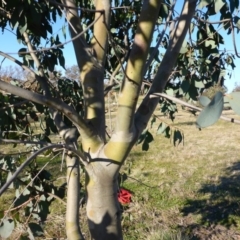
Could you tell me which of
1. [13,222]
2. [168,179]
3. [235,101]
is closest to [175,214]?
[168,179]

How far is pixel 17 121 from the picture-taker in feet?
5.58

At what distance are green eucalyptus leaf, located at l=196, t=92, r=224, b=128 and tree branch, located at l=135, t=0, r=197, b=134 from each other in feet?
1.36

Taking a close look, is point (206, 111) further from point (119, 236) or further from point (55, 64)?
point (55, 64)

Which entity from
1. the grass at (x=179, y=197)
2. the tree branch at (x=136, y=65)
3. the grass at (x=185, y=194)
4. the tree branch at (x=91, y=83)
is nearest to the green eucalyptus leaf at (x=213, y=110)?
the tree branch at (x=136, y=65)

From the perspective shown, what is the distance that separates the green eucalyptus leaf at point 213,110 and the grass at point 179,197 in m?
1.06

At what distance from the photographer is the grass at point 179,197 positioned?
3.11 metres

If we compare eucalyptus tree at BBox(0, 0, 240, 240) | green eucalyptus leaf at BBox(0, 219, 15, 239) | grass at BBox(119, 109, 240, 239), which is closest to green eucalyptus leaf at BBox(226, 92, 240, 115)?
eucalyptus tree at BBox(0, 0, 240, 240)

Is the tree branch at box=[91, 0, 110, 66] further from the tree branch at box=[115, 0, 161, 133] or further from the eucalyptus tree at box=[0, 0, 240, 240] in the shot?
the tree branch at box=[115, 0, 161, 133]

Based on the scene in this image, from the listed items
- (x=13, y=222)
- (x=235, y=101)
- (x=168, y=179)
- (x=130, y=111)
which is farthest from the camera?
(x=168, y=179)

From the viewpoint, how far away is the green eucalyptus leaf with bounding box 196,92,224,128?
0.43 meters

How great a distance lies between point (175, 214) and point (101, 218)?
2.90m

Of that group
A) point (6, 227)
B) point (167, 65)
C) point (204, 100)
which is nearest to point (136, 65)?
point (167, 65)

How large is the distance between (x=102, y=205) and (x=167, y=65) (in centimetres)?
37

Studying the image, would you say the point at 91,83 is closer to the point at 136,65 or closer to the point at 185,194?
the point at 136,65
